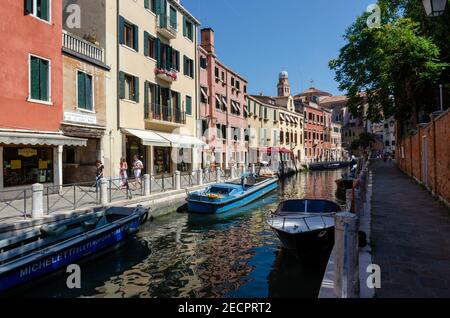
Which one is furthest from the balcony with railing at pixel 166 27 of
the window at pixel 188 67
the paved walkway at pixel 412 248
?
the paved walkway at pixel 412 248

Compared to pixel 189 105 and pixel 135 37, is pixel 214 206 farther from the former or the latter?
pixel 189 105

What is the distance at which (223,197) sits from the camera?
57.3 feet

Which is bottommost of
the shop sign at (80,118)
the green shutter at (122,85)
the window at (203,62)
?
the shop sign at (80,118)

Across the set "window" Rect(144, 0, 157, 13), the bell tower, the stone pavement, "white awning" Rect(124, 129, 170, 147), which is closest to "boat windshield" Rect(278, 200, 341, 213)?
the stone pavement

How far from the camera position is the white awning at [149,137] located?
68.0 ft

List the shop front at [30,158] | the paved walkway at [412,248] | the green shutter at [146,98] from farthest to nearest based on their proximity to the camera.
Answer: the green shutter at [146,98]
the shop front at [30,158]
the paved walkway at [412,248]

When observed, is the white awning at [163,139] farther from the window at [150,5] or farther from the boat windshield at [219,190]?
the window at [150,5]

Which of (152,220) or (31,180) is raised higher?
(31,180)

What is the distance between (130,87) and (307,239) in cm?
1584

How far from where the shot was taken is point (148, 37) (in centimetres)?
2362

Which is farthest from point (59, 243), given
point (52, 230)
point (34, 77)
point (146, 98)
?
point (146, 98)
